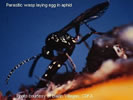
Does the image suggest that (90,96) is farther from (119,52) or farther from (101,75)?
(119,52)

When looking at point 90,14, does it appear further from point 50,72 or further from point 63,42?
point 50,72

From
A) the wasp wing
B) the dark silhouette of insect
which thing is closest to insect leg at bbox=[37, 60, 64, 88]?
the dark silhouette of insect

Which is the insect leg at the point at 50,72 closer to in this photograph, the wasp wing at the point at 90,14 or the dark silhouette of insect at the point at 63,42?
the dark silhouette of insect at the point at 63,42

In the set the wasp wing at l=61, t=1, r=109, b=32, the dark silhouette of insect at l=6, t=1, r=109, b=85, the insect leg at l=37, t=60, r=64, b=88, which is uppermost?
the wasp wing at l=61, t=1, r=109, b=32

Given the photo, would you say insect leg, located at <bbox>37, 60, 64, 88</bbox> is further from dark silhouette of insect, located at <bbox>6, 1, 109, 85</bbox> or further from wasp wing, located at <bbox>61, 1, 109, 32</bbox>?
wasp wing, located at <bbox>61, 1, 109, 32</bbox>

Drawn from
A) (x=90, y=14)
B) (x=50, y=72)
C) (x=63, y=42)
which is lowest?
(x=50, y=72)

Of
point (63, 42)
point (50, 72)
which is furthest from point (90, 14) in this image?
point (50, 72)

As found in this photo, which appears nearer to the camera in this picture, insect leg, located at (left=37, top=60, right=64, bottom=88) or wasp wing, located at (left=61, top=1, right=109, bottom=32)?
wasp wing, located at (left=61, top=1, right=109, bottom=32)

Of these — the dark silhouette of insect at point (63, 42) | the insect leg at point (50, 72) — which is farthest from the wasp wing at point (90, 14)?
the insect leg at point (50, 72)

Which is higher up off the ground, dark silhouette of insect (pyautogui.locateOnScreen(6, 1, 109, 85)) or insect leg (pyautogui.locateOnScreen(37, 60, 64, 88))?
dark silhouette of insect (pyautogui.locateOnScreen(6, 1, 109, 85))
